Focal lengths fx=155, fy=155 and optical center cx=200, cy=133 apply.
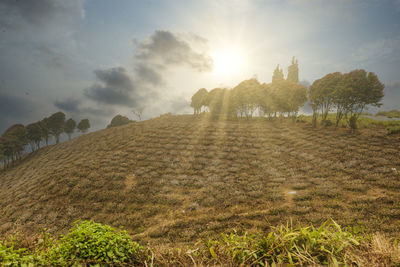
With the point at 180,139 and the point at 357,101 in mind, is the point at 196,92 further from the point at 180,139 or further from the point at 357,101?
the point at 357,101

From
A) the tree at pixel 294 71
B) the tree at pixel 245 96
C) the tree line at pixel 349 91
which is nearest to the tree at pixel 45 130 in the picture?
the tree at pixel 245 96

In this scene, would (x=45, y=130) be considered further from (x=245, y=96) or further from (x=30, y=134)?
(x=245, y=96)

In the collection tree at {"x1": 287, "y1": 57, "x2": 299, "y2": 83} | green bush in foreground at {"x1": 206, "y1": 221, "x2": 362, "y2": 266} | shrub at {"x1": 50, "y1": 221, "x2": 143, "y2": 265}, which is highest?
tree at {"x1": 287, "y1": 57, "x2": 299, "y2": 83}

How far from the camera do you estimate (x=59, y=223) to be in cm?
1120

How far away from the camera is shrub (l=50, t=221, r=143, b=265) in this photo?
2375 millimetres

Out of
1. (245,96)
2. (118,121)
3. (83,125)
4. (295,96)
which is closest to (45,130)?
(83,125)

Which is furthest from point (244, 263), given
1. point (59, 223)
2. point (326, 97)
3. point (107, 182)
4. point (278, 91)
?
point (278, 91)

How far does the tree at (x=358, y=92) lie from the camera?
23.8 m

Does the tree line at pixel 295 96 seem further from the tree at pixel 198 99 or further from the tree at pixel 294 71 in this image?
the tree at pixel 294 71

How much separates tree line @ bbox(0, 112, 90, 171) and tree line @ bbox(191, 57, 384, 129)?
182ft

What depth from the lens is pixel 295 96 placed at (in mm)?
38250

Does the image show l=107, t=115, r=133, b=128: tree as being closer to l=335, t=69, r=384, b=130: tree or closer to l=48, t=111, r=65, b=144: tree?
l=48, t=111, r=65, b=144: tree

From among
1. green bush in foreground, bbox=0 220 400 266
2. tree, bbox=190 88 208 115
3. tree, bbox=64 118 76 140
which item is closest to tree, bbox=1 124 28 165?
tree, bbox=64 118 76 140

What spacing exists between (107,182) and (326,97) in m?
38.8
